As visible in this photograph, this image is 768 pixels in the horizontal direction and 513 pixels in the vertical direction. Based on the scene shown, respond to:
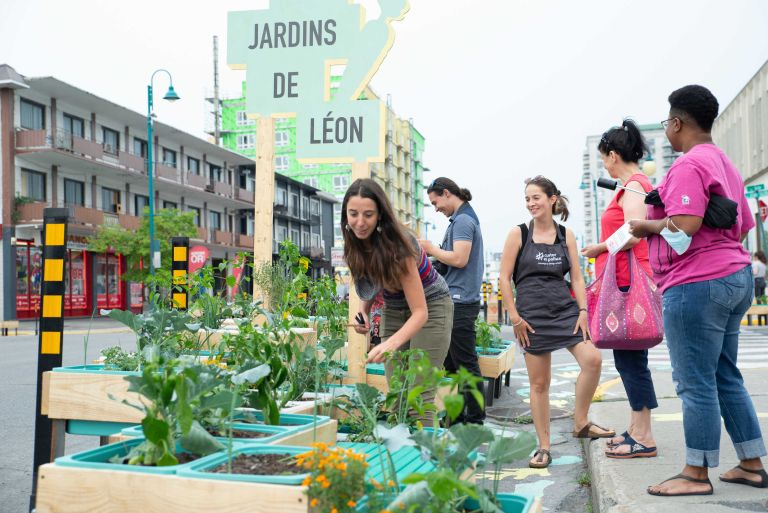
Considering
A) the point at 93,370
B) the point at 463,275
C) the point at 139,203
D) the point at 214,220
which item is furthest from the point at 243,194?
the point at 93,370

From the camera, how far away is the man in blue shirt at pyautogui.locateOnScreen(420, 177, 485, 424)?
4.85 metres

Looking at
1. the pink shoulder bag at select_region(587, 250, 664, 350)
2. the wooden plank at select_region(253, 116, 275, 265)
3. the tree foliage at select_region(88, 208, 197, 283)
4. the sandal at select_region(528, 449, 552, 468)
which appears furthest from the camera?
the tree foliage at select_region(88, 208, 197, 283)

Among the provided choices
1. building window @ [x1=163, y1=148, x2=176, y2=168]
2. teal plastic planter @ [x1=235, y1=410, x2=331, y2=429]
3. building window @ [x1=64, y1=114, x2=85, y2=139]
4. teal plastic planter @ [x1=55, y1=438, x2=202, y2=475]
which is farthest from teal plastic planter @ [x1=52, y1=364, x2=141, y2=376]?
building window @ [x1=163, y1=148, x2=176, y2=168]

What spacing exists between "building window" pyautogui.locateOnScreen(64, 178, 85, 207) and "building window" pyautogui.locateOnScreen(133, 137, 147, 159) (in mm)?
4528

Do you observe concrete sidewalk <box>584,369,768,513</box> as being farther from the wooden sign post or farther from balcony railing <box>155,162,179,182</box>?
balcony railing <box>155,162,179,182</box>

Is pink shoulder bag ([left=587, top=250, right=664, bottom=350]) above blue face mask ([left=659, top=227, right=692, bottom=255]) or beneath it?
beneath

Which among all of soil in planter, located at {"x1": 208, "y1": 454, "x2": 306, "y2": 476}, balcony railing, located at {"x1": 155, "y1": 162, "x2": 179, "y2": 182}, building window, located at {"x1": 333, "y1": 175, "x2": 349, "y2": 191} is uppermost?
building window, located at {"x1": 333, "y1": 175, "x2": 349, "y2": 191}

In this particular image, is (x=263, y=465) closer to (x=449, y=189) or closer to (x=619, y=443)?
(x=619, y=443)

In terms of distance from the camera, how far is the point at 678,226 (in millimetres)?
2977

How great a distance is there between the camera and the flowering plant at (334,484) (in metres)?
1.72

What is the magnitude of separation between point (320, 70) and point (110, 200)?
3295 centimetres

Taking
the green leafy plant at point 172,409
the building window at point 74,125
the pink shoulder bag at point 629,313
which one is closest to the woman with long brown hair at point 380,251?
the green leafy plant at point 172,409

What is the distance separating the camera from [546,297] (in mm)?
4391

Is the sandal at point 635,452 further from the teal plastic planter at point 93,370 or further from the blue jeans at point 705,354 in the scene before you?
the teal plastic planter at point 93,370
